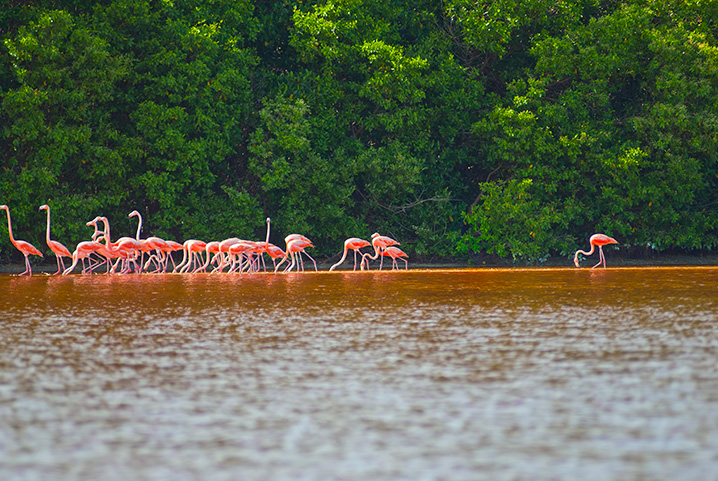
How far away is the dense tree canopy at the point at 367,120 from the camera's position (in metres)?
27.6

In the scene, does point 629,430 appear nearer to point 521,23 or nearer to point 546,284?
point 546,284

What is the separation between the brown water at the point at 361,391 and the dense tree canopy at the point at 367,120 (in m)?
14.7

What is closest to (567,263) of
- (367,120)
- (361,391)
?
(367,120)

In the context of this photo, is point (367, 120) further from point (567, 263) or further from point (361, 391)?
point (361, 391)

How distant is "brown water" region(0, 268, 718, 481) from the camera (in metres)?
5.03

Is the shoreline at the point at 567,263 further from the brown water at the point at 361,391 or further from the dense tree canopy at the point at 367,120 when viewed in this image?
the brown water at the point at 361,391

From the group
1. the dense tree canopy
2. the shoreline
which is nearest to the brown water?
the dense tree canopy

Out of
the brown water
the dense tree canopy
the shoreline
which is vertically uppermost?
the dense tree canopy

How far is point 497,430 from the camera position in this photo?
18.6 feet

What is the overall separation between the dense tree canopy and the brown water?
14.7 metres

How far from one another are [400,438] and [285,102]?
985 inches

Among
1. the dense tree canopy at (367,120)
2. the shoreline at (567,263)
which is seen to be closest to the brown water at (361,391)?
the dense tree canopy at (367,120)

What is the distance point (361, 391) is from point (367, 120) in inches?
978

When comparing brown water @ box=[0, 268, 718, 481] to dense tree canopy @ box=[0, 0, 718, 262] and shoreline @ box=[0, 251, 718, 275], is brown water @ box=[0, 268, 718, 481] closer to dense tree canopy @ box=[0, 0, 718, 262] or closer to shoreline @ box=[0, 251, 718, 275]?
dense tree canopy @ box=[0, 0, 718, 262]
